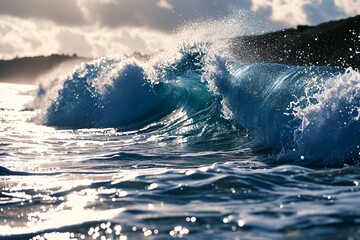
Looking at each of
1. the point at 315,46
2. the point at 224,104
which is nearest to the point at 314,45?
the point at 315,46

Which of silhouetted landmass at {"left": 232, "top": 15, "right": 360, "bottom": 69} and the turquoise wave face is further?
silhouetted landmass at {"left": 232, "top": 15, "right": 360, "bottom": 69}

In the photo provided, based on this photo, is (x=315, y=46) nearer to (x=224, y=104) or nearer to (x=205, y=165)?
(x=224, y=104)

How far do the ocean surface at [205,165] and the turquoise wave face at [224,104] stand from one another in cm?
3

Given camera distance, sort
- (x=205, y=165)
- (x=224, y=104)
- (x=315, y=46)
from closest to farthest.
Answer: (x=205, y=165)
(x=224, y=104)
(x=315, y=46)

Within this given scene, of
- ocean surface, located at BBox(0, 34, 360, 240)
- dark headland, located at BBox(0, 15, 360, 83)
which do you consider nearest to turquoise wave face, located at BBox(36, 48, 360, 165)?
ocean surface, located at BBox(0, 34, 360, 240)

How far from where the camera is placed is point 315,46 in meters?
67.1

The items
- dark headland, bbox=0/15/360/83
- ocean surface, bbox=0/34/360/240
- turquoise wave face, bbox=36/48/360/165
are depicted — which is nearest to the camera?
ocean surface, bbox=0/34/360/240

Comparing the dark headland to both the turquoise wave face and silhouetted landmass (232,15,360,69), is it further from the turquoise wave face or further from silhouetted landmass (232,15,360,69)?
the turquoise wave face

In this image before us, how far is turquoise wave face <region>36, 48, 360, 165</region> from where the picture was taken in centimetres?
836

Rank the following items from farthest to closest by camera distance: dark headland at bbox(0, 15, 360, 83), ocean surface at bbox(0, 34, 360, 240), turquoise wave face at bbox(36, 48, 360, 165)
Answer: dark headland at bbox(0, 15, 360, 83) → turquoise wave face at bbox(36, 48, 360, 165) → ocean surface at bbox(0, 34, 360, 240)

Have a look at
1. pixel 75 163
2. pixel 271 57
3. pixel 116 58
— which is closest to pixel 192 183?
pixel 75 163

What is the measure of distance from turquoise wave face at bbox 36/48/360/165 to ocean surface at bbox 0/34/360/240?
1.2 inches

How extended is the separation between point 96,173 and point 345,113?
3.29 m

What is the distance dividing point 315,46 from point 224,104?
5371cm
